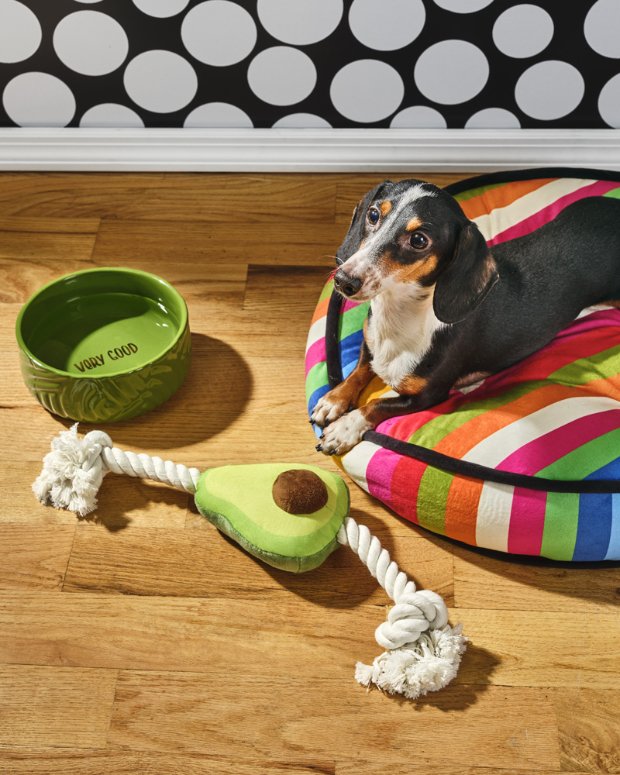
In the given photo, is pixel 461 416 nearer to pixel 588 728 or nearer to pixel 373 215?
pixel 373 215

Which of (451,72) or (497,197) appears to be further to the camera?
(451,72)

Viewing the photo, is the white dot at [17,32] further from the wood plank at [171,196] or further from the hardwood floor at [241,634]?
the hardwood floor at [241,634]

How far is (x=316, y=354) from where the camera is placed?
6.66ft

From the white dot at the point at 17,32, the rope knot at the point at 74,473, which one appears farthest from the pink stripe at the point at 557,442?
the white dot at the point at 17,32

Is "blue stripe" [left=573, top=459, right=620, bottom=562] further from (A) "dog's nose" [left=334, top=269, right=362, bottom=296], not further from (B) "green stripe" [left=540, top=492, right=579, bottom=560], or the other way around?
(A) "dog's nose" [left=334, top=269, right=362, bottom=296]

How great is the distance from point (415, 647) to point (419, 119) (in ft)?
4.94

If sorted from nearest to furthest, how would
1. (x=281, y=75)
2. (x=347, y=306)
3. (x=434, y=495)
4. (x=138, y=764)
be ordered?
(x=138, y=764), (x=434, y=495), (x=347, y=306), (x=281, y=75)

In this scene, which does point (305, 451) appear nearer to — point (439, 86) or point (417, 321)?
point (417, 321)

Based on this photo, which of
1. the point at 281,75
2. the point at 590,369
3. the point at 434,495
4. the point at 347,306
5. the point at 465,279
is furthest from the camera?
the point at 281,75

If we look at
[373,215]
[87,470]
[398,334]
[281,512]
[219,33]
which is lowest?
[87,470]

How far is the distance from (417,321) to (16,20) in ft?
4.60

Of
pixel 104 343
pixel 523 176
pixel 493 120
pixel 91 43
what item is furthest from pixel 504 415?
pixel 91 43

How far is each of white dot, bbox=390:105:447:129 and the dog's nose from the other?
1.08 m

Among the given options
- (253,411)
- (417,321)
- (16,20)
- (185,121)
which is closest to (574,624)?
(417,321)
